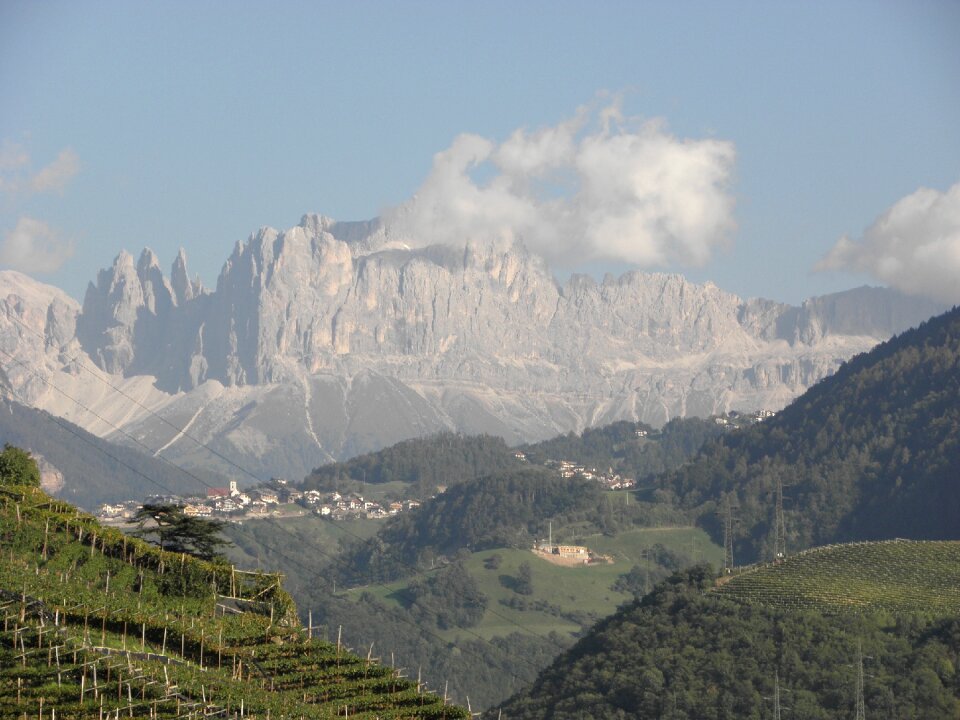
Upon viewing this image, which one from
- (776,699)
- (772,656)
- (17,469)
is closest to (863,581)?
(772,656)

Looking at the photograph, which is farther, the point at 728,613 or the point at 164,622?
the point at 728,613

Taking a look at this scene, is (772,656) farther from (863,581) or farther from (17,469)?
(17,469)

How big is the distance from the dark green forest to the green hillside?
5873 centimetres

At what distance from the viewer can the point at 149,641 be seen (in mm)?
57000

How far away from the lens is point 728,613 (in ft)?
454

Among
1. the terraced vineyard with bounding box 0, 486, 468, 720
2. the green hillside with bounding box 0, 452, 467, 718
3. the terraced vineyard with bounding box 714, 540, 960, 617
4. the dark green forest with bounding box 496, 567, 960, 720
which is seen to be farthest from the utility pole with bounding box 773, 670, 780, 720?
the terraced vineyard with bounding box 0, 486, 468, 720

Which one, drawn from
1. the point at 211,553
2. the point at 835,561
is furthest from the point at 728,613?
the point at 211,553

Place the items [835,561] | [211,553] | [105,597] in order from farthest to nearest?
[835,561], [211,553], [105,597]

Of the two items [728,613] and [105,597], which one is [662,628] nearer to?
[728,613]

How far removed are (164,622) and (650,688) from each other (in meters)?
73.3

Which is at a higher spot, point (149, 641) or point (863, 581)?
point (863, 581)

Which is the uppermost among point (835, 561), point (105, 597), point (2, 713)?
point (835, 561)

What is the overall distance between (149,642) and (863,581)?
9439 cm

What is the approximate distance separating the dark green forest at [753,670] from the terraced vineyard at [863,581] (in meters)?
3.00
